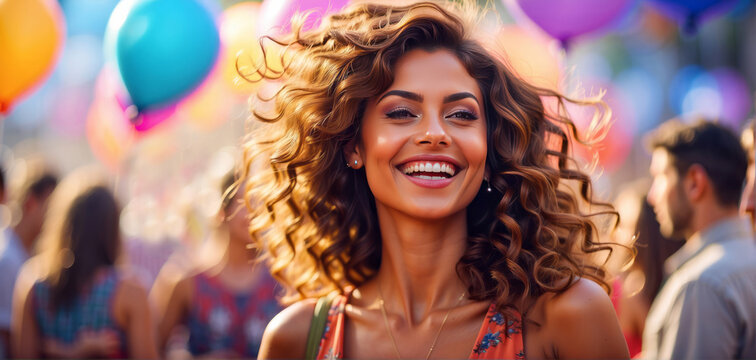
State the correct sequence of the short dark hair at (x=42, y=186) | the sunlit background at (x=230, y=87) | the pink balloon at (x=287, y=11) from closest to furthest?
the pink balloon at (x=287, y=11), the sunlit background at (x=230, y=87), the short dark hair at (x=42, y=186)

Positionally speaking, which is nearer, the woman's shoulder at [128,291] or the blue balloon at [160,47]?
the woman's shoulder at [128,291]

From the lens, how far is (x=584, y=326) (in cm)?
188

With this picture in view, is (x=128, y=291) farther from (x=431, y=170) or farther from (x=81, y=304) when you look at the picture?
(x=431, y=170)

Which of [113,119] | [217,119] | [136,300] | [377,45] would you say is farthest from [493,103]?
[217,119]

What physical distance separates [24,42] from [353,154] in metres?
2.51

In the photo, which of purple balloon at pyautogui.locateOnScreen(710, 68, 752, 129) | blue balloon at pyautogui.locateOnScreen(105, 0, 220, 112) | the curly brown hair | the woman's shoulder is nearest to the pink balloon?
blue balloon at pyautogui.locateOnScreen(105, 0, 220, 112)

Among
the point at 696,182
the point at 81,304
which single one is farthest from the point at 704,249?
the point at 81,304

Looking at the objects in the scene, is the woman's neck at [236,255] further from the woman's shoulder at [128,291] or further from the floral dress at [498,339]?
the floral dress at [498,339]

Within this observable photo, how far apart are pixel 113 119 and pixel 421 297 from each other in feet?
14.9

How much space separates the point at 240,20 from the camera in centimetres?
477

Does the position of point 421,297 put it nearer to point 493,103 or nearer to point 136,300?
point 493,103

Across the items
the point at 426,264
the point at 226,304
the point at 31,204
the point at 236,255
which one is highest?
the point at 31,204

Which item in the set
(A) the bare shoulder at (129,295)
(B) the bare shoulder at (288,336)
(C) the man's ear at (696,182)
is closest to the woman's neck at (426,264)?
(B) the bare shoulder at (288,336)

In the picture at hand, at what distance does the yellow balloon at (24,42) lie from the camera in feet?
12.6
